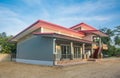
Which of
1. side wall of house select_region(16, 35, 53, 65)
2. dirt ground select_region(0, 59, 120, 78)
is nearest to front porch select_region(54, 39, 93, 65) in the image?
side wall of house select_region(16, 35, 53, 65)

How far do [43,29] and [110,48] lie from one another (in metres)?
29.9

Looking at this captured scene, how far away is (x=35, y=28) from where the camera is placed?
76.7 ft

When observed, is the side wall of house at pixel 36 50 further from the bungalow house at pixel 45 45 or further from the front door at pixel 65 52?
the front door at pixel 65 52

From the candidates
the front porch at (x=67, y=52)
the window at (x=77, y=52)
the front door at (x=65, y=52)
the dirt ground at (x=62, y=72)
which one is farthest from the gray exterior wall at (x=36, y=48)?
the window at (x=77, y=52)

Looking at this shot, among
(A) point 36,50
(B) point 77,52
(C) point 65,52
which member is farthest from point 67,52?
(A) point 36,50

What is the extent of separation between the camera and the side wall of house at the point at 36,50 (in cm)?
2131

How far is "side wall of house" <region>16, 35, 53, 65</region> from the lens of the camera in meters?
21.3

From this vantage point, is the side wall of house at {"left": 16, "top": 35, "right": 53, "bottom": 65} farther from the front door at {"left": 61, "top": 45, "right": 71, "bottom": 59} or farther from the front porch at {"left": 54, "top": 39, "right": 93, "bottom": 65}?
the front door at {"left": 61, "top": 45, "right": 71, "bottom": 59}

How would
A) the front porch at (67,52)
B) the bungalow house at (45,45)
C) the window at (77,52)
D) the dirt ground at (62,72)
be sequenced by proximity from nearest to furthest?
the dirt ground at (62,72) < the bungalow house at (45,45) < the front porch at (67,52) < the window at (77,52)

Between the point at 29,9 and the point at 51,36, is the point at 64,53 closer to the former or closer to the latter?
the point at 51,36

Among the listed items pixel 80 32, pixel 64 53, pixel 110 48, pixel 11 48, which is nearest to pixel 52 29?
pixel 64 53

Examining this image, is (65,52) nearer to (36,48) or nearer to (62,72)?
(36,48)

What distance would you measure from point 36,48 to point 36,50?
0.28 m

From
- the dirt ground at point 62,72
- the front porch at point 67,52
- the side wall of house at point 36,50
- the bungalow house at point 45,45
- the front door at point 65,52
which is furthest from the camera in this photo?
the front door at point 65,52
